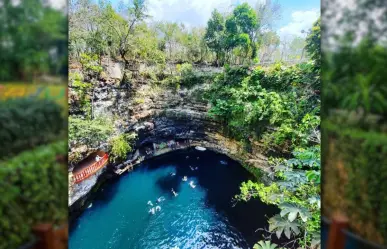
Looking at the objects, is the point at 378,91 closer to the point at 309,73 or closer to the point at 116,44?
the point at 309,73

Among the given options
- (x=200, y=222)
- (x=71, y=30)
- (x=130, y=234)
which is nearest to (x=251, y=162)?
(x=200, y=222)

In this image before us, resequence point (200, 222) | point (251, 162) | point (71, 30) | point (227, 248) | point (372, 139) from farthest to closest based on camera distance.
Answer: point (251, 162) < point (71, 30) < point (200, 222) < point (227, 248) < point (372, 139)

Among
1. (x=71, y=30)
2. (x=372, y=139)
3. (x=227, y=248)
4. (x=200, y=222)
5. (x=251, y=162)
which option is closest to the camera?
(x=372, y=139)

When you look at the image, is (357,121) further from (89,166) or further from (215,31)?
(215,31)

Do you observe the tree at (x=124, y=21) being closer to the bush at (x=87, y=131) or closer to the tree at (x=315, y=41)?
the bush at (x=87, y=131)

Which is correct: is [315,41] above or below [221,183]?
above

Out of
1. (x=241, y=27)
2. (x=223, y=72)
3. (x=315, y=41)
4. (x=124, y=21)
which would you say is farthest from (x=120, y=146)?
(x=241, y=27)

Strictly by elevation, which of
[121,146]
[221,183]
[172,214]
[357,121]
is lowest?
[172,214]
